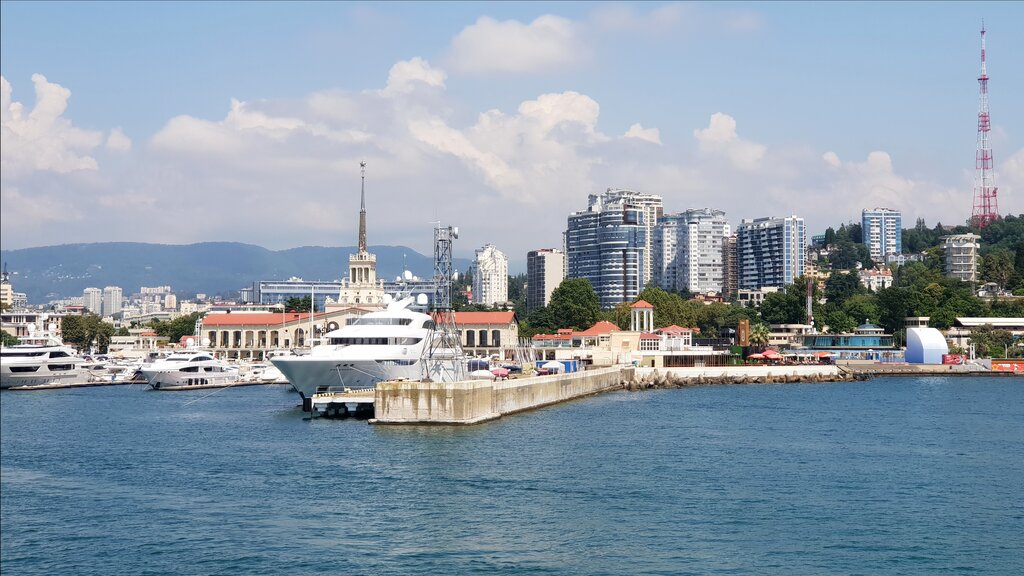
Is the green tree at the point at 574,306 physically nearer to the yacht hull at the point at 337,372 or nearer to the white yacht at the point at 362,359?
the white yacht at the point at 362,359

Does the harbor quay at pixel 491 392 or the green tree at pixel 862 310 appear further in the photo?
the green tree at pixel 862 310

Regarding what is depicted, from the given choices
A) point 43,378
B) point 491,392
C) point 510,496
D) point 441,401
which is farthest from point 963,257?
point 510,496

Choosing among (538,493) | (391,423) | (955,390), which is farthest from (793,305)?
(538,493)

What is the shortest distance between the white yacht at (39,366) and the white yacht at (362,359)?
33.0 meters

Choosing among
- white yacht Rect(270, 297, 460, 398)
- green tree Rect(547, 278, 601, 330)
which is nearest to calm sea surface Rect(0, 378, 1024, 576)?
white yacht Rect(270, 297, 460, 398)

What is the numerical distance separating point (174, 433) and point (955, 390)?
65.0 m

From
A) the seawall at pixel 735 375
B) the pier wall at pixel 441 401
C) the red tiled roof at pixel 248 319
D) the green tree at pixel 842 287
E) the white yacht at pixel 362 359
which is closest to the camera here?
the pier wall at pixel 441 401

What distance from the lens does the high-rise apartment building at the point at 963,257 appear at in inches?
7047

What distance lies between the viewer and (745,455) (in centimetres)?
4550

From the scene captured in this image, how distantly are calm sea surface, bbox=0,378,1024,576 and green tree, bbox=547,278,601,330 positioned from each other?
8181 centimetres

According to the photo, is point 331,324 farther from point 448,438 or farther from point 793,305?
point 448,438

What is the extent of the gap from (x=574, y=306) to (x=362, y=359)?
8304 centimetres

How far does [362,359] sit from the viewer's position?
60.8m

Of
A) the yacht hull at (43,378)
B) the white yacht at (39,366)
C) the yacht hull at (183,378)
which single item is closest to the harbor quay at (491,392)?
the yacht hull at (183,378)
